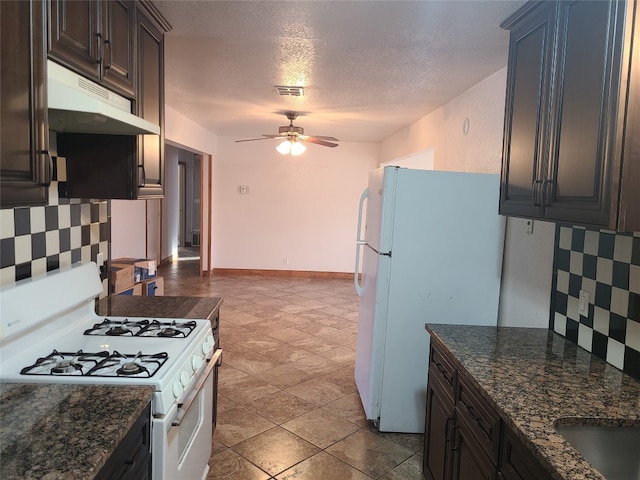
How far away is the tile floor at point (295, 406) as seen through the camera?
2545mm

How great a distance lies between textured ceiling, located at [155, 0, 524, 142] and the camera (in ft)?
7.32

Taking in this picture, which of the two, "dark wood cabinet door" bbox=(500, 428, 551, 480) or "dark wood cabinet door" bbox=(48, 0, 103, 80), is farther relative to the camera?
"dark wood cabinet door" bbox=(48, 0, 103, 80)

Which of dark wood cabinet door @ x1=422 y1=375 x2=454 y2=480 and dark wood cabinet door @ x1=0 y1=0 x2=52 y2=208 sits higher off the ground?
dark wood cabinet door @ x1=0 y1=0 x2=52 y2=208

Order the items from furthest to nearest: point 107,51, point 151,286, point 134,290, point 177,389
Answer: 1. point 151,286
2. point 134,290
3. point 107,51
4. point 177,389

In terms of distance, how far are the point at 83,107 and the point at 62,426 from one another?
91 centimetres

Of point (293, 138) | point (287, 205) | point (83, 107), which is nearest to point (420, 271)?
point (83, 107)

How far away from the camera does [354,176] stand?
310 inches

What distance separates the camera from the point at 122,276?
3.15 meters

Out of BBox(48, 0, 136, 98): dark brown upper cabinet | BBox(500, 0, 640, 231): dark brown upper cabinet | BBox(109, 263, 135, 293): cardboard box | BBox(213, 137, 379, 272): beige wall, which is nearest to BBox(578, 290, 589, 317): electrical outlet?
BBox(500, 0, 640, 231): dark brown upper cabinet

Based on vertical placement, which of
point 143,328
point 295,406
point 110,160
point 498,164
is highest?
point 498,164

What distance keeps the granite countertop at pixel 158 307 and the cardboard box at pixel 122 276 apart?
49cm

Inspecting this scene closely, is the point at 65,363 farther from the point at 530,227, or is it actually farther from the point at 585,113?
the point at 530,227

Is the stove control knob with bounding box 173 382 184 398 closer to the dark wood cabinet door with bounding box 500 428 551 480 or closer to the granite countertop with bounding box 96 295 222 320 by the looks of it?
the granite countertop with bounding box 96 295 222 320

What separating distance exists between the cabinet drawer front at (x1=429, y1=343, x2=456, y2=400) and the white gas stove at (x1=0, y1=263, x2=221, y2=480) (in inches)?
42.5
